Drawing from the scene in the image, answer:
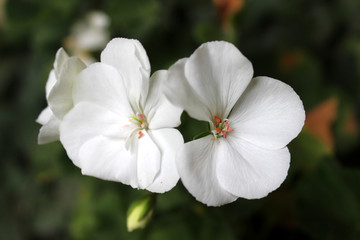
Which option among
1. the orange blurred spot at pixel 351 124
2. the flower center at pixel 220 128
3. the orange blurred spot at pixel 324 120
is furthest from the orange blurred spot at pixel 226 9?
the flower center at pixel 220 128

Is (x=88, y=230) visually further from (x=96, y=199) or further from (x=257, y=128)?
(x=257, y=128)

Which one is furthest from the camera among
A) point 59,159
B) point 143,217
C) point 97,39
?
point 97,39

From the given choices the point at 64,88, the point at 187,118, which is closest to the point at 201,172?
the point at 64,88

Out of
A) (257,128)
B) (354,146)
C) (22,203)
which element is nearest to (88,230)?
(22,203)

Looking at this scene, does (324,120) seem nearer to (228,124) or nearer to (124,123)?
(228,124)

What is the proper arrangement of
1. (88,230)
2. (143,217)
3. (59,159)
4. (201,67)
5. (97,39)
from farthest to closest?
(97,39) → (59,159) → (88,230) → (143,217) → (201,67)

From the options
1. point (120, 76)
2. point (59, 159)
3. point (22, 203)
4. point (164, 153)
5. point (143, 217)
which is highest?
point (120, 76)

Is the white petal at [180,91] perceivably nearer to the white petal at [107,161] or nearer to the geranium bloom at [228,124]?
the geranium bloom at [228,124]
